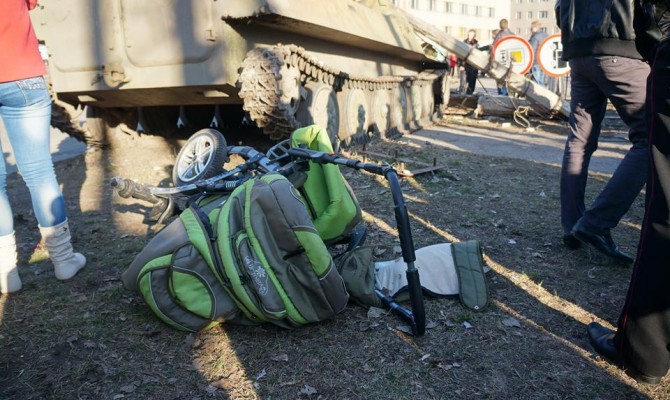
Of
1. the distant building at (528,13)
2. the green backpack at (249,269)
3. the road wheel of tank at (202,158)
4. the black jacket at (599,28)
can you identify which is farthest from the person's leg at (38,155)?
the distant building at (528,13)

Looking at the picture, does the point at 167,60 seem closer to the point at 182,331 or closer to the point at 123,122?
the point at 123,122

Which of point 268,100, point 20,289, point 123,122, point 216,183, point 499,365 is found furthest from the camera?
point 123,122

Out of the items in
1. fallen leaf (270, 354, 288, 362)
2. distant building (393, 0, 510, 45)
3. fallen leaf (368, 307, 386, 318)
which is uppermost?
distant building (393, 0, 510, 45)

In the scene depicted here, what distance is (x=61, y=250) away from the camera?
9.68 ft

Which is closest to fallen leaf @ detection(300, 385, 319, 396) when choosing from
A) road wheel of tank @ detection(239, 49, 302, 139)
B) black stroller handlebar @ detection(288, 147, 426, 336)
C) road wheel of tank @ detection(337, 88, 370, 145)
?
black stroller handlebar @ detection(288, 147, 426, 336)

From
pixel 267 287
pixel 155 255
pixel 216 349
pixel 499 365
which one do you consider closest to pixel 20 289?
pixel 155 255

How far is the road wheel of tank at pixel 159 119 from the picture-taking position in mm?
7883

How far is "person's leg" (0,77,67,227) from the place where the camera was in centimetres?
264

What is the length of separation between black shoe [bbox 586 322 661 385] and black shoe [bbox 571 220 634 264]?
0.86m

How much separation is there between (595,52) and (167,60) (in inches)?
161

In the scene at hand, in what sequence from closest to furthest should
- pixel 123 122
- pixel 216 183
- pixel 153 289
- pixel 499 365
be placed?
1. pixel 499 365
2. pixel 153 289
3. pixel 216 183
4. pixel 123 122

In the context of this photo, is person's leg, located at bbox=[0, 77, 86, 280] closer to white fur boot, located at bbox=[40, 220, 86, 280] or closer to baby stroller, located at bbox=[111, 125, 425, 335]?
white fur boot, located at bbox=[40, 220, 86, 280]

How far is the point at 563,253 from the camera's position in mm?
3293

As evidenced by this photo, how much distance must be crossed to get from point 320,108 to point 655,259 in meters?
4.89
